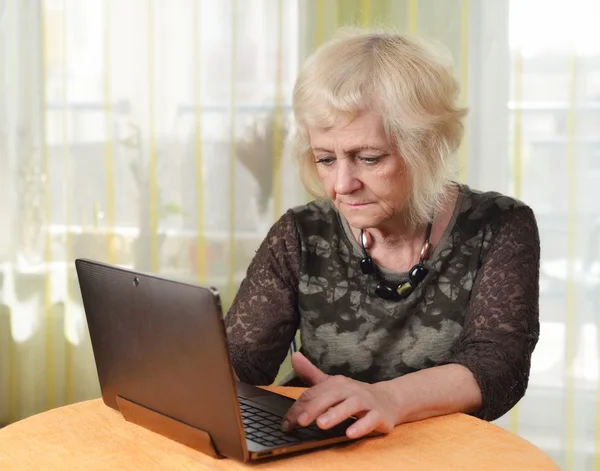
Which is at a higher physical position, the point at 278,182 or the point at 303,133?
the point at 303,133

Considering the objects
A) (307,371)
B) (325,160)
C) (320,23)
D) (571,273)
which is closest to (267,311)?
(307,371)

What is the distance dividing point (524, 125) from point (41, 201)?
1.75 metres

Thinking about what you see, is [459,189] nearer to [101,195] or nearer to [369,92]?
[369,92]

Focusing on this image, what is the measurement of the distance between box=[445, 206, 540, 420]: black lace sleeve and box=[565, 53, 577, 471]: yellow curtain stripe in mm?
1109

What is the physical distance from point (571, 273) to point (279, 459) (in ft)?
6.49

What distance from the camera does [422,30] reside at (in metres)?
3.24

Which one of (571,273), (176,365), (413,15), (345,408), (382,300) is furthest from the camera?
(413,15)

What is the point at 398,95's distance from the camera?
1876 millimetres

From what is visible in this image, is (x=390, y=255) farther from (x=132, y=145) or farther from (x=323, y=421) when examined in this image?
(x=132, y=145)

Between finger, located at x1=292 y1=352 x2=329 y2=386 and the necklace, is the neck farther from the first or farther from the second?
finger, located at x1=292 y1=352 x2=329 y2=386


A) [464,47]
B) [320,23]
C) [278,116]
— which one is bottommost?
[278,116]

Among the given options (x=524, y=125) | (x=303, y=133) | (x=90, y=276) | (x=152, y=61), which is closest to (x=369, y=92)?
(x=303, y=133)

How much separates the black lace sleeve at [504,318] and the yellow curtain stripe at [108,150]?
5.90 ft

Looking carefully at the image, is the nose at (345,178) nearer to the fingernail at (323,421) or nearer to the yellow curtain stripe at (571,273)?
the fingernail at (323,421)
